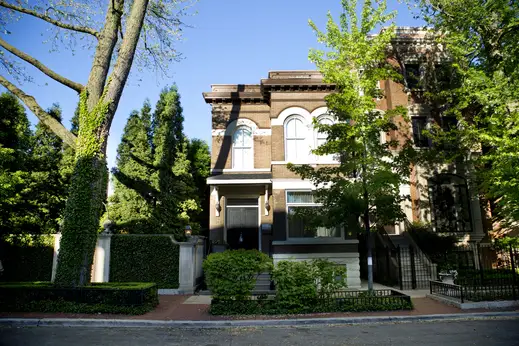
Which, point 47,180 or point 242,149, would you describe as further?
point 242,149

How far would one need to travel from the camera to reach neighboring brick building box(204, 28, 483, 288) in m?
15.7

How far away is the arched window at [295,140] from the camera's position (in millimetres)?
16906

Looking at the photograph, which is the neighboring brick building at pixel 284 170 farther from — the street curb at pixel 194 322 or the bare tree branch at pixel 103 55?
the bare tree branch at pixel 103 55

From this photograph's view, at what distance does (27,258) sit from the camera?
14352 mm

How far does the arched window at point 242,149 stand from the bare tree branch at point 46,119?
8.12 metres

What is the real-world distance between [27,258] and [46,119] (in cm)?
626

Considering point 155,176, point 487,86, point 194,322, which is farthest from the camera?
point 155,176

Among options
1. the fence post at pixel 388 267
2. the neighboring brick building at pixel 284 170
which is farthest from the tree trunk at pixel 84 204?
the fence post at pixel 388 267

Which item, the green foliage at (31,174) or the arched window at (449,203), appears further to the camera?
the arched window at (449,203)

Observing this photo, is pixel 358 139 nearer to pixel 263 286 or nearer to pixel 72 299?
pixel 263 286

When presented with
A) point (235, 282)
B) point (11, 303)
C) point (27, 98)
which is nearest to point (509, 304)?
point (235, 282)

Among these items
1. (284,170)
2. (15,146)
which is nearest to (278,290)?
(284,170)

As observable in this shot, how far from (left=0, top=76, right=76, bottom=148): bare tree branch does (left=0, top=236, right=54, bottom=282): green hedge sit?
522cm

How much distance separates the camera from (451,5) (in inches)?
649
